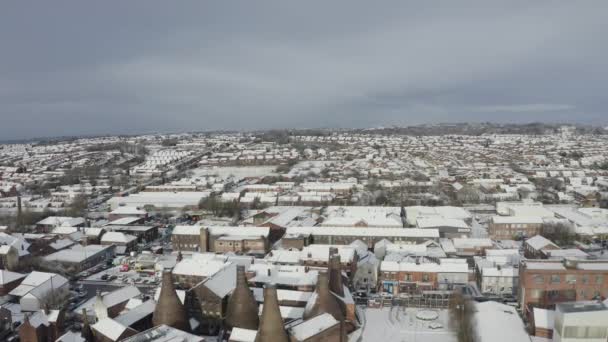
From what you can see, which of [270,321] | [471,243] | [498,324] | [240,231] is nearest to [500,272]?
[498,324]

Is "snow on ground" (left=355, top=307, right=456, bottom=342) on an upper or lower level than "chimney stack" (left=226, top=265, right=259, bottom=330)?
lower

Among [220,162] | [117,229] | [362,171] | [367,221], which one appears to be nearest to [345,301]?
[367,221]

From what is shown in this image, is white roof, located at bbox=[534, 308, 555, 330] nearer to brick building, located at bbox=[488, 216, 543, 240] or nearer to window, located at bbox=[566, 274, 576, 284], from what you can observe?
window, located at bbox=[566, 274, 576, 284]

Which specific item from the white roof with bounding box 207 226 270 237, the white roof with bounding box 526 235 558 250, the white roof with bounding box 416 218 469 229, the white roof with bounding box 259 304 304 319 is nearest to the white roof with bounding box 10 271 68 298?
the white roof with bounding box 207 226 270 237

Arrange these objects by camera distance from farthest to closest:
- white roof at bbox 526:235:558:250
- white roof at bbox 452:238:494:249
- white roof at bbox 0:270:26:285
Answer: white roof at bbox 452:238:494:249
white roof at bbox 526:235:558:250
white roof at bbox 0:270:26:285

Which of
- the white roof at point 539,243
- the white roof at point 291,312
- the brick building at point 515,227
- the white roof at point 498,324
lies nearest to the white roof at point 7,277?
the white roof at point 291,312

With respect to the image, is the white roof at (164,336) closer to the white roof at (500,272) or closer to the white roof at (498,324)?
the white roof at (498,324)

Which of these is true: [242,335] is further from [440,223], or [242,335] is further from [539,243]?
[440,223]
